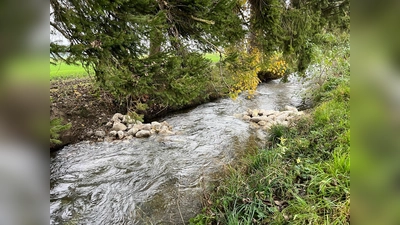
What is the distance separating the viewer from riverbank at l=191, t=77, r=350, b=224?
2.71m

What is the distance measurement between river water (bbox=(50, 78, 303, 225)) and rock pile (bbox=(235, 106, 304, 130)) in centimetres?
40

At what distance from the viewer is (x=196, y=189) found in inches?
165

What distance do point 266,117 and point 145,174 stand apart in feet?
15.6

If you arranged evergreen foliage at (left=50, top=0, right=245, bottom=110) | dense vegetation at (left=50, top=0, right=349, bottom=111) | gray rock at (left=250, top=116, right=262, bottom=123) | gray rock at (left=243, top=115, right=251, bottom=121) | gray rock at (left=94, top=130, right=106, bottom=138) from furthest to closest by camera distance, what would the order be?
gray rock at (left=243, top=115, right=251, bottom=121) < gray rock at (left=250, top=116, right=262, bottom=123) < gray rock at (left=94, top=130, right=106, bottom=138) < dense vegetation at (left=50, top=0, right=349, bottom=111) < evergreen foliage at (left=50, top=0, right=245, bottom=110)

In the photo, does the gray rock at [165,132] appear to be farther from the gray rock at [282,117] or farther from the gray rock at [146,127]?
the gray rock at [282,117]

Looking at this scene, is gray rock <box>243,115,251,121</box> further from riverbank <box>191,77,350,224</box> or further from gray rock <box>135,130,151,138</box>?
riverbank <box>191,77,350,224</box>

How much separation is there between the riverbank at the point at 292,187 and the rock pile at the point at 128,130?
346 centimetres

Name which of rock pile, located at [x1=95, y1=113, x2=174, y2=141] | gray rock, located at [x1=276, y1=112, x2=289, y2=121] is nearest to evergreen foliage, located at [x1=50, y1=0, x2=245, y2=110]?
rock pile, located at [x1=95, y1=113, x2=174, y2=141]

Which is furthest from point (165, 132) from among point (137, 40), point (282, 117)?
point (137, 40)

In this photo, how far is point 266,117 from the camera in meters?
8.14

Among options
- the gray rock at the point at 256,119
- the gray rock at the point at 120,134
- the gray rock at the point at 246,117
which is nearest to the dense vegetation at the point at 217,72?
the gray rock at the point at 256,119
